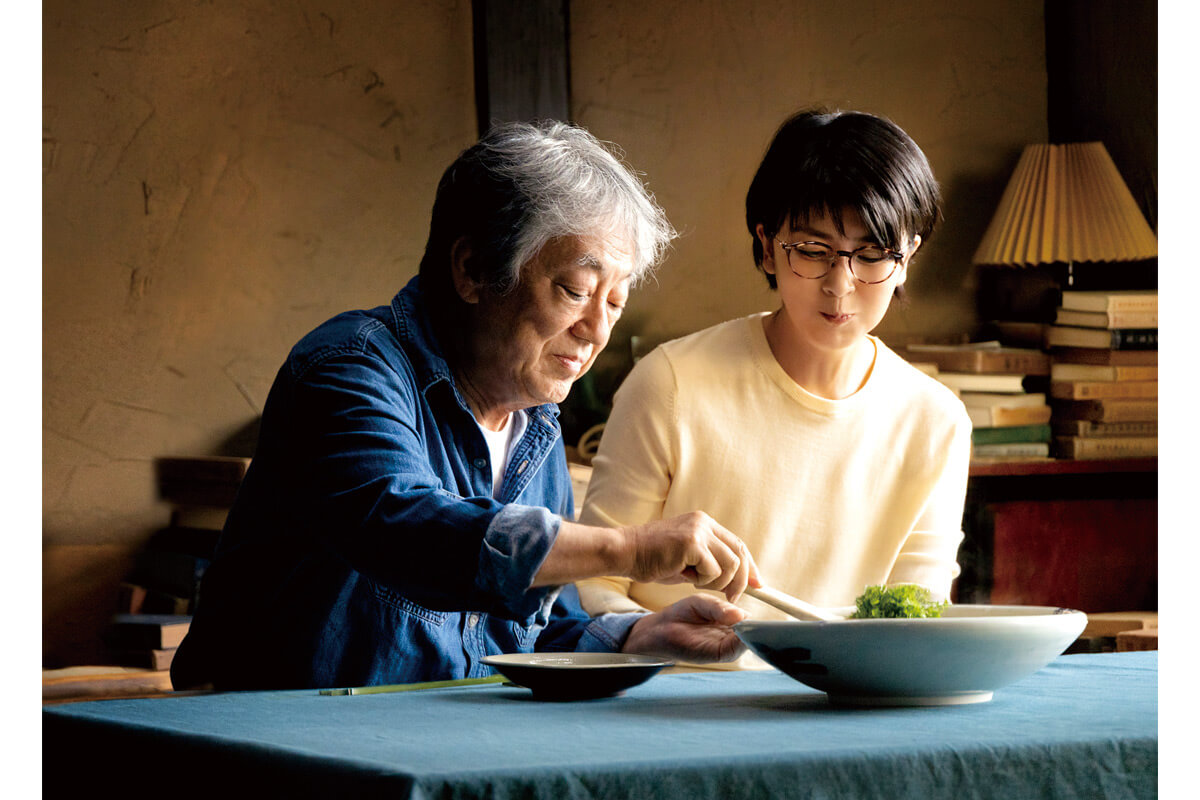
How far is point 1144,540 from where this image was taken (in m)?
3.52

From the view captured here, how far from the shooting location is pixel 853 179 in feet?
6.28

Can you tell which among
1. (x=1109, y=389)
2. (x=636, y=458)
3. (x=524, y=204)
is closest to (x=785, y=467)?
(x=636, y=458)

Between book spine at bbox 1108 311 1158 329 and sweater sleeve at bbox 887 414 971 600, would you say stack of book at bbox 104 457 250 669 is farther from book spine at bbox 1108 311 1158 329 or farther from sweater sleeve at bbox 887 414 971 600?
book spine at bbox 1108 311 1158 329

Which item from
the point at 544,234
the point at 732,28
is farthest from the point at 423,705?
the point at 732,28

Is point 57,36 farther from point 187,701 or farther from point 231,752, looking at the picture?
point 231,752

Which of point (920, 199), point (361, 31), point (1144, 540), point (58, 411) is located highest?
point (361, 31)

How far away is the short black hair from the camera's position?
1.91 metres

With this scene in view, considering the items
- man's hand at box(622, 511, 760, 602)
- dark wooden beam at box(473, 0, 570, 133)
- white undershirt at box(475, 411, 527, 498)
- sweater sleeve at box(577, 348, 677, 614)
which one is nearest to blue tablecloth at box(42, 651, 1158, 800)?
man's hand at box(622, 511, 760, 602)

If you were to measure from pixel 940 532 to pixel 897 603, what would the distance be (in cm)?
85

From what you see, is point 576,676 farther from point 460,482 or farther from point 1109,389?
point 1109,389

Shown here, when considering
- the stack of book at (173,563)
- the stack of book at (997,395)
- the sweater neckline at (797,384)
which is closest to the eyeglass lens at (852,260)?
the sweater neckline at (797,384)

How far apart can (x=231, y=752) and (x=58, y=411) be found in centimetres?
268

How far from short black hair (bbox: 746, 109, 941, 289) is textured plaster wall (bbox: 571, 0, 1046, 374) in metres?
1.91

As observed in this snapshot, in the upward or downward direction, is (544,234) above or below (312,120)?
below
